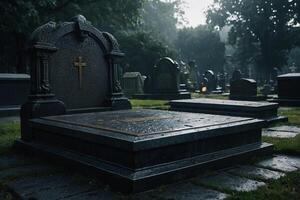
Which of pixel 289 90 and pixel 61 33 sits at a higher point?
pixel 61 33

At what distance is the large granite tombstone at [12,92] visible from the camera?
10688mm

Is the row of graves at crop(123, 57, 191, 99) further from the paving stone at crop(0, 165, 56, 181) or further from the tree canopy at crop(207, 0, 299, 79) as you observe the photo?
the tree canopy at crop(207, 0, 299, 79)

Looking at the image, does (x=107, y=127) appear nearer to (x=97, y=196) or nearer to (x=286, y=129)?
(x=97, y=196)

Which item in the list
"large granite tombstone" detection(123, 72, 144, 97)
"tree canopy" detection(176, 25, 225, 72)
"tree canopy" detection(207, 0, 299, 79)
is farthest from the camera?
"tree canopy" detection(176, 25, 225, 72)

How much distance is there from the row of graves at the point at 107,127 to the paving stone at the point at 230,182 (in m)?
0.20

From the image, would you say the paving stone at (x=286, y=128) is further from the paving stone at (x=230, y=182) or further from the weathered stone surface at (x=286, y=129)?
the paving stone at (x=230, y=182)

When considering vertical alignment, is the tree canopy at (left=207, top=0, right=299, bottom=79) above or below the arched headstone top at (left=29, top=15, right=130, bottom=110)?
above

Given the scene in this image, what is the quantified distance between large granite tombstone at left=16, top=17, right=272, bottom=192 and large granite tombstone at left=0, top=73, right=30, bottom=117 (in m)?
4.81

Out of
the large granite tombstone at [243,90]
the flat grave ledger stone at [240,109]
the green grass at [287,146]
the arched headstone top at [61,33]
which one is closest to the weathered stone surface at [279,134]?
the green grass at [287,146]

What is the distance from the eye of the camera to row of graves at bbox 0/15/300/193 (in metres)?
3.63

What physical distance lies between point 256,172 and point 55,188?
7.63ft

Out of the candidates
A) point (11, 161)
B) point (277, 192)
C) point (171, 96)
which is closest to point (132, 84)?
point (171, 96)

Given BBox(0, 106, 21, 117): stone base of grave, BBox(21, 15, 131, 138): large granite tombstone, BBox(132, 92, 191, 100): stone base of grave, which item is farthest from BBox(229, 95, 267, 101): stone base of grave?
BBox(0, 106, 21, 117): stone base of grave

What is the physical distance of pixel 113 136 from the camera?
3.79 metres
